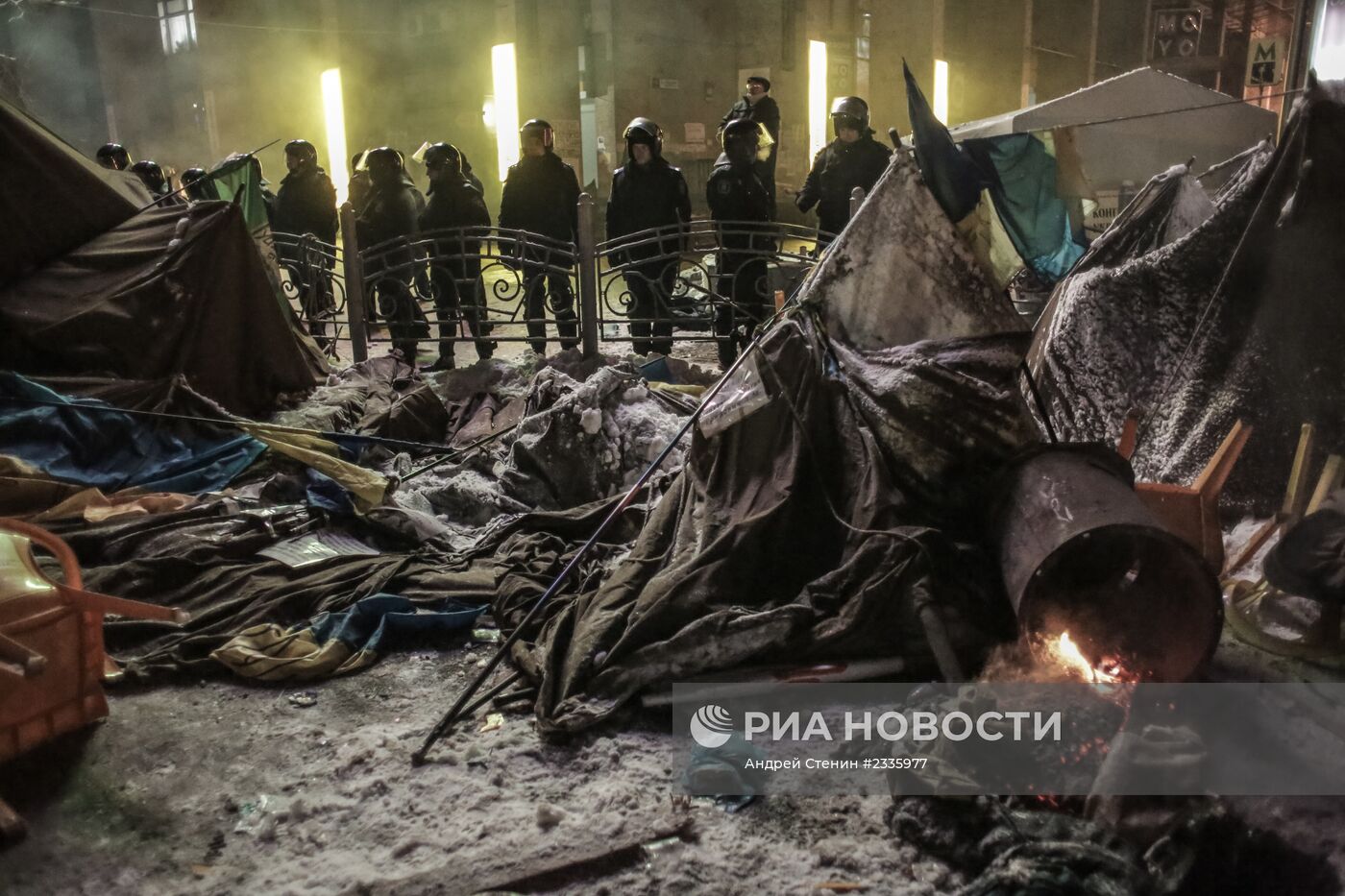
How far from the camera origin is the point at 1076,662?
3.55 metres

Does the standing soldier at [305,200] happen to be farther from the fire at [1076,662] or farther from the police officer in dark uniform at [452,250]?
the fire at [1076,662]

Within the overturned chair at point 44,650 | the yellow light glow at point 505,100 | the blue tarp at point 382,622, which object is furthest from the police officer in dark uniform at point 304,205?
the overturned chair at point 44,650

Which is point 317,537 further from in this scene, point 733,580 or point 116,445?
point 733,580

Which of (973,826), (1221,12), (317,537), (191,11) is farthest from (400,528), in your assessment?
(1221,12)

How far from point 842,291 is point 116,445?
4805 millimetres

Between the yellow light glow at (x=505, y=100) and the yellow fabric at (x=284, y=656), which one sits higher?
the yellow light glow at (x=505, y=100)

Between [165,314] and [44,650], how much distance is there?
15.0 feet

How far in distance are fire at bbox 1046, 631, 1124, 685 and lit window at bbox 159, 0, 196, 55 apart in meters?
26.4

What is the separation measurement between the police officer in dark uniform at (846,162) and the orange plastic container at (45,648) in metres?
7.62

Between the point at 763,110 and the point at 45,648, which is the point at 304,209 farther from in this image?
the point at 45,648

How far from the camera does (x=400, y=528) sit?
5410mm

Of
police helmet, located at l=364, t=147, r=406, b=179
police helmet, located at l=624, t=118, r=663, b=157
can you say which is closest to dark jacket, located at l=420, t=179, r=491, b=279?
police helmet, located at l=364, t=147, r=406, b=179

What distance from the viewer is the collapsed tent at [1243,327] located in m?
4.64

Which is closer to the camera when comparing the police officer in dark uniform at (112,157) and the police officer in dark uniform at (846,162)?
the police officer in dark uniform at (846,162)
